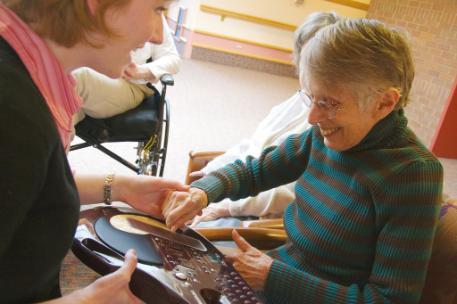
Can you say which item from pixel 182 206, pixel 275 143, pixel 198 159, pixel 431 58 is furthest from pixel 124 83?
pixel 431 58

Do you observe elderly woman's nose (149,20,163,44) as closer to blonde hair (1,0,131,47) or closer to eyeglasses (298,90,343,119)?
blonde hair (1,0,131,47)

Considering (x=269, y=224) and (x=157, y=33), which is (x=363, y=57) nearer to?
(x=157, y=33)

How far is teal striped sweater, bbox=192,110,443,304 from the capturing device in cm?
95

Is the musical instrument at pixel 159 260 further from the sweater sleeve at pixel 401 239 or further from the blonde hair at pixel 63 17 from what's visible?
the blonde hair at pixel 63 17

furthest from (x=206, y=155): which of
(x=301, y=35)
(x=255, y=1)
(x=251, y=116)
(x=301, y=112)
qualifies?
(x=255, y=1)

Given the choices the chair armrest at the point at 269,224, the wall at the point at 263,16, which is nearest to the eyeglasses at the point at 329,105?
the chair armrest at the point at 269,224

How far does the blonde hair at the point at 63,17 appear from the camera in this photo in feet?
2.21

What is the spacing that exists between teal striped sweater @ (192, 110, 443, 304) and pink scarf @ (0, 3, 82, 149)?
1.87ft

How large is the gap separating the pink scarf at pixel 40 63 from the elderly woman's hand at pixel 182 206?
1.31 feet

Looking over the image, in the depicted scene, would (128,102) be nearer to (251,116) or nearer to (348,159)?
(348,159)

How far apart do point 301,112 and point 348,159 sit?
2.74ft

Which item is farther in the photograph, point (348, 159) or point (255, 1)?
point (255, 1)

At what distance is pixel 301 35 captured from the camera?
170cm

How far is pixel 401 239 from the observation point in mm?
949
